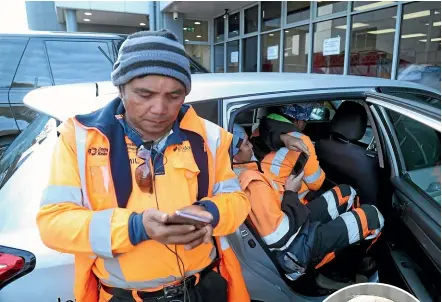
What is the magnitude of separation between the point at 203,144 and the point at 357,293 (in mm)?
657

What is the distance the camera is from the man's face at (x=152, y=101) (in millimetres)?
1097

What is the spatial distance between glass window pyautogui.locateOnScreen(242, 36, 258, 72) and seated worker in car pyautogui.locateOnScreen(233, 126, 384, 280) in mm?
7294

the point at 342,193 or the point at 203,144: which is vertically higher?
the point at 203,144

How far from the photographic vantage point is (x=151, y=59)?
3.54 ft

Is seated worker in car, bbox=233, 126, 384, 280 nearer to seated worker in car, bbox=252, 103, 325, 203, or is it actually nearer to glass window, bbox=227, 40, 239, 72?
seated worker in car, bbox=252, 103, 325, 203

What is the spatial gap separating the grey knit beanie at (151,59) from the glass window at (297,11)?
6.64m

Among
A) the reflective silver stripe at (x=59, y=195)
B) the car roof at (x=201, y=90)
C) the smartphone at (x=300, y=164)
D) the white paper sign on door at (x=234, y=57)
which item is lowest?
the smartphone at (x=300, y=164)

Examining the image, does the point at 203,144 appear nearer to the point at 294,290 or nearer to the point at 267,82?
the point at 267,82

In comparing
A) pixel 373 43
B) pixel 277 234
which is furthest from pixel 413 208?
pixel 373 43

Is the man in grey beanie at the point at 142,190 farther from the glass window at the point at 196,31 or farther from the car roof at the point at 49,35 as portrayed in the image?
the glass window at the point at 196,31

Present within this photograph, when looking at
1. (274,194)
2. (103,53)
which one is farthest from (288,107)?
(103,53)

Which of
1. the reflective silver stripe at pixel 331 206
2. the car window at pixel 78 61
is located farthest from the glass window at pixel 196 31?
the reflective silver stripe at pixel 331 206

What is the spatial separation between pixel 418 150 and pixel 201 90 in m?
1.36

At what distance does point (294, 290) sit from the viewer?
5.95ft
